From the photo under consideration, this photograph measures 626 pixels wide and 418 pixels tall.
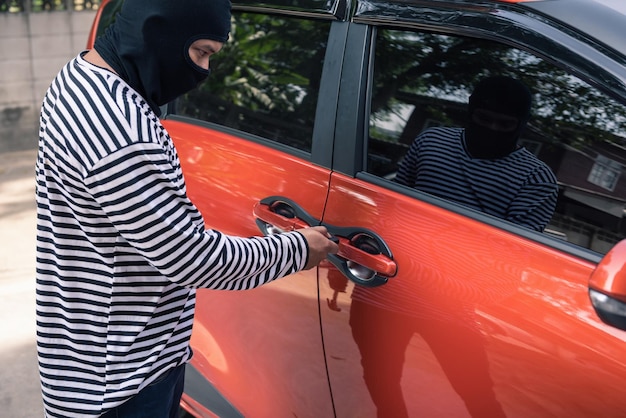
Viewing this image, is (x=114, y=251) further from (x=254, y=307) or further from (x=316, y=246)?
(x=254, y=307)

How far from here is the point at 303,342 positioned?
215cm

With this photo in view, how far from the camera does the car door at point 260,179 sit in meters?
2.13

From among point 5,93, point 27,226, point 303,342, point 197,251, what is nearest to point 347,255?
point 303,342

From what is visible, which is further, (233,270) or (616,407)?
(233,270)

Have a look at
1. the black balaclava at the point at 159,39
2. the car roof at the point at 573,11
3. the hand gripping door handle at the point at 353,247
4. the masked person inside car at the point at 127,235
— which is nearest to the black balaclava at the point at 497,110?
the car roof at the point at 573,11

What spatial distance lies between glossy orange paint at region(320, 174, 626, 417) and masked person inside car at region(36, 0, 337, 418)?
0.20 m

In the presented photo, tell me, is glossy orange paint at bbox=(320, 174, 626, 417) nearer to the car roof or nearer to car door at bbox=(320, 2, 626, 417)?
car door at bbox=(320, 2, 626, 417)

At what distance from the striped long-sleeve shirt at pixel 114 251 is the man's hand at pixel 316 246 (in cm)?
3

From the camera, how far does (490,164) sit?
76.2 inches

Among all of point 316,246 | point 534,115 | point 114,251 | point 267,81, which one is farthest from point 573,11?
point 114,251

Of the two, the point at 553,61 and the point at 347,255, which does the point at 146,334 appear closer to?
the point at 347,255

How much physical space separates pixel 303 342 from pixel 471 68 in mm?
883

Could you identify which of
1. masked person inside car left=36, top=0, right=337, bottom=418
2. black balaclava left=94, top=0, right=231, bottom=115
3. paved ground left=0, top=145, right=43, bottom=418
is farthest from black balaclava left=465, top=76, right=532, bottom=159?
paved ground left=0, top=145, right=43, bottom=418

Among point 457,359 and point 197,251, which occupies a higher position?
point 197,251
